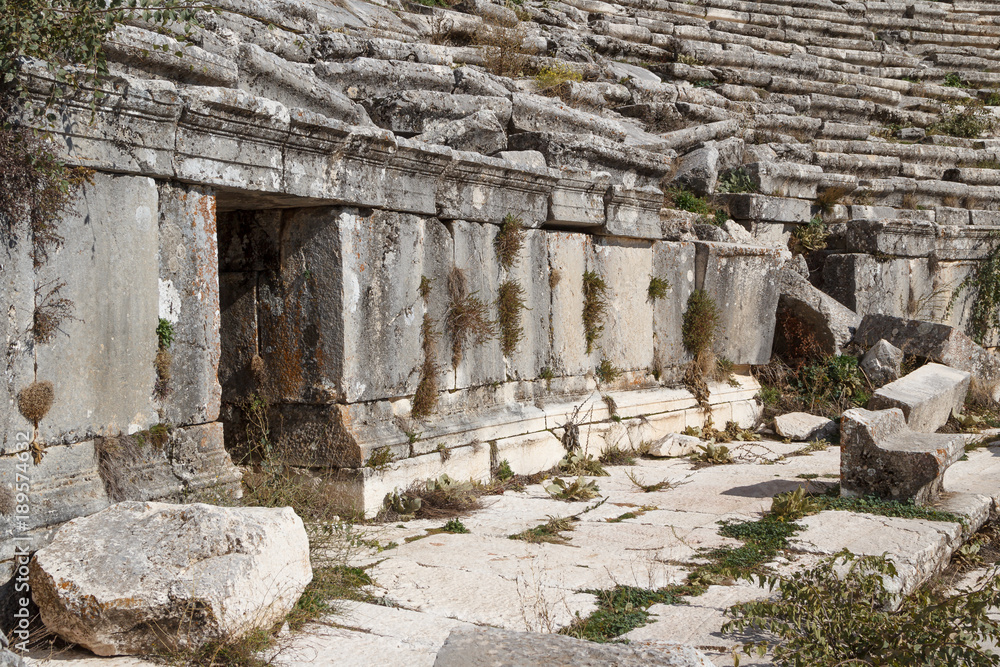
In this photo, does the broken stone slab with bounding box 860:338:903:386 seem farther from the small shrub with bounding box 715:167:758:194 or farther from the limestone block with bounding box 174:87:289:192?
the limestone block with bounding box 174:87:289:192

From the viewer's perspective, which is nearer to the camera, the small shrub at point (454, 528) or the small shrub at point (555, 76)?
the small shrub at point (454, 528)

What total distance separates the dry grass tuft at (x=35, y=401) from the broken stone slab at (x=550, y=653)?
88.3 inches

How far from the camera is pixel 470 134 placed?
6.98 meters

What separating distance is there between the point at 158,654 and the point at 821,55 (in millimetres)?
17396

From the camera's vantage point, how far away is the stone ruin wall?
14.3 ft

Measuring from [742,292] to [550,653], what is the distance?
22.6 ft

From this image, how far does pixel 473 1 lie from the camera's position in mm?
12391

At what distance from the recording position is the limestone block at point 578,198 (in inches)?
292

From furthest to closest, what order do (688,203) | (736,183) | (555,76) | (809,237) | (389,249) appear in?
(809,237) → (736,183) → (555,76) → (688,203) → (389,249)

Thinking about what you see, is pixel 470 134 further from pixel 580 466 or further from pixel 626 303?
pixel 580 466

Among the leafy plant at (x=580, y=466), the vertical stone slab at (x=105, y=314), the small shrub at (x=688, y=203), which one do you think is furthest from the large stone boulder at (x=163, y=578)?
the small shrub at (x=688, y=203)

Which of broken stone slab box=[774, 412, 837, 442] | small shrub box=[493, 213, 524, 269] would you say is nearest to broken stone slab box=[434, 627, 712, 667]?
small shrub box=[493, 213, 524, 269]

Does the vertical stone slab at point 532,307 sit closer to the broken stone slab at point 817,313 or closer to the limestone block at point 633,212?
the limestone block at point 633,212

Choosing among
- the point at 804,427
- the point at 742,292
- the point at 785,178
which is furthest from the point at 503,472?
the point at 785,178
